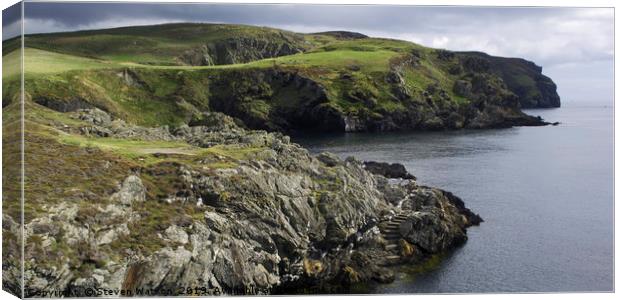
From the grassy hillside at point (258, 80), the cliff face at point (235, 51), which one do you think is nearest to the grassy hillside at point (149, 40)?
the grassy hillside at point (258, 80)

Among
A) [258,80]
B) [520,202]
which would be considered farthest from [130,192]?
[258,80]

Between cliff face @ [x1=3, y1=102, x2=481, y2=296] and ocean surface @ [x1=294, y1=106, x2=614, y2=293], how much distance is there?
13.1 ft

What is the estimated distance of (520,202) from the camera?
2773 inches

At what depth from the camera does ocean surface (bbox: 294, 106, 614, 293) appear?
48.2 meters

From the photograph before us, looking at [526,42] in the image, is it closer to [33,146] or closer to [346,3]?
[346,3]

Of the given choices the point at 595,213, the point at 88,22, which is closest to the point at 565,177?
the point at 595,213

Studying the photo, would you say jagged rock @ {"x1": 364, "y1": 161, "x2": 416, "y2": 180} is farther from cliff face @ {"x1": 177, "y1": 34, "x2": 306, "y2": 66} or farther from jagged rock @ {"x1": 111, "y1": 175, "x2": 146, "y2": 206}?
cliff face @ {"x1": 177, "y1": 34, "x2": 306, "y2": 66}

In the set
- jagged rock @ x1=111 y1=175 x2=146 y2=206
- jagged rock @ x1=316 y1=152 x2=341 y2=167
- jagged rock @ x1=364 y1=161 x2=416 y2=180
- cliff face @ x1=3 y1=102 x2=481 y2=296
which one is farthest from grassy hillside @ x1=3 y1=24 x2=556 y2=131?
jagged rock @ x1=111 y1=175 x2=146 y2=206

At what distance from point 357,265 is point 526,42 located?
22201 millimetres

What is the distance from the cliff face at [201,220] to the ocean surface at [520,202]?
399 centimetres

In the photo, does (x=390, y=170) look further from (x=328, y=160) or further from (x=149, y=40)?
(x=149, y=40)

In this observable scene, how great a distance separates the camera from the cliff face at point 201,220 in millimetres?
37094

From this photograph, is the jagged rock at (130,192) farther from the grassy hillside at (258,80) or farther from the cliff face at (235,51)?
the cliff face at (235,51)

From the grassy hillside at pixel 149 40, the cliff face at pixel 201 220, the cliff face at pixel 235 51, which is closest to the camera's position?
the cliff face at pixel 201 220
